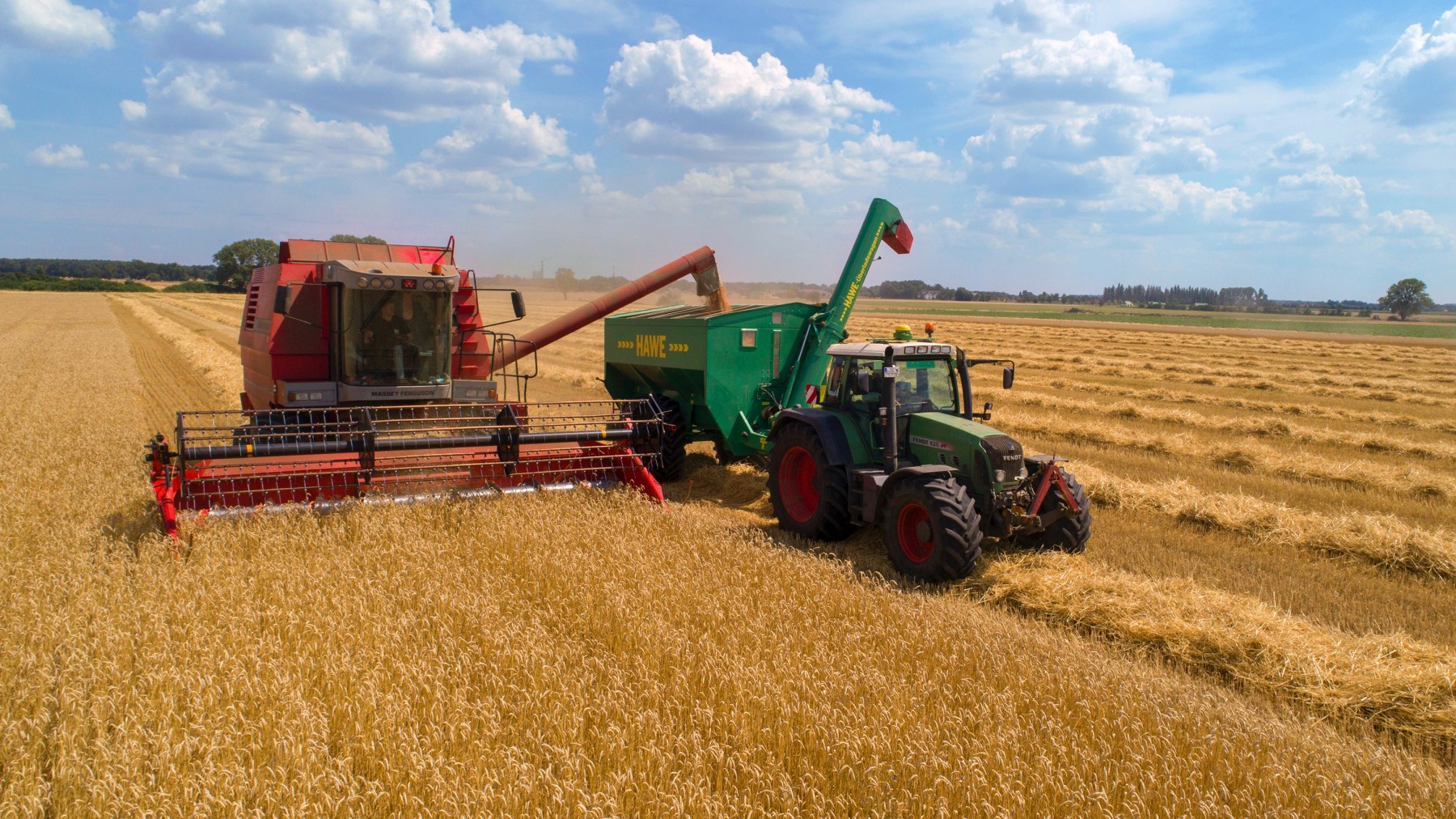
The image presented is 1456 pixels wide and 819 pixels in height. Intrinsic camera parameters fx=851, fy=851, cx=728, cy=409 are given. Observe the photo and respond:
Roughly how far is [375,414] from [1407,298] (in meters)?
82.4

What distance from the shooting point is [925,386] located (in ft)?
22.5

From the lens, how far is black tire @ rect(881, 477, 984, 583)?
18.2ft

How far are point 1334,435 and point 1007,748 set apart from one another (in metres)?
11.1

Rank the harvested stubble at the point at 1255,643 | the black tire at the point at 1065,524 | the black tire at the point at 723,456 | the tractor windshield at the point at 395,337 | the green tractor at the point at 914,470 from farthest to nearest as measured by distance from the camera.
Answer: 1. the black tire at the point at 723,456
2. the tractor windshield at the point at 395,337
3. the black tire at the point at 1065,524
4. the green tractor at the point at 914,470
5. the harvested stubble at the point at 1255,643

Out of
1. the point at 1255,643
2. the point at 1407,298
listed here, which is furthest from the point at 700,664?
the point at 1407,298

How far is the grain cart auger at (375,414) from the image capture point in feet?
21.2

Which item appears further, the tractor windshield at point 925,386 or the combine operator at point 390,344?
the combine operator at point 390,344

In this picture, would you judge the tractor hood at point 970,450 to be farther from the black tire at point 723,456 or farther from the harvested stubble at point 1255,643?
the black tire at point 723,456

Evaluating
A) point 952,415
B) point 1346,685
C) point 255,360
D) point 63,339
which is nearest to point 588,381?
point 255,360

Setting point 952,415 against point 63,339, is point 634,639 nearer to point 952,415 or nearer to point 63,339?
point 952,415

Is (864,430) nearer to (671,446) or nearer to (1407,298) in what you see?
(671,446)

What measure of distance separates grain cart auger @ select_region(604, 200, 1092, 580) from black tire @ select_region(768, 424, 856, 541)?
0.01 metres

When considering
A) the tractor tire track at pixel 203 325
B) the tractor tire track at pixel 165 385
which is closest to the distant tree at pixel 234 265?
the tractor tire track at pixel 203 325

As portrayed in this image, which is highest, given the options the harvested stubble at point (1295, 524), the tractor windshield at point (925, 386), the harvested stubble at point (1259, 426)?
the tractor windshield at point (925, 386)
